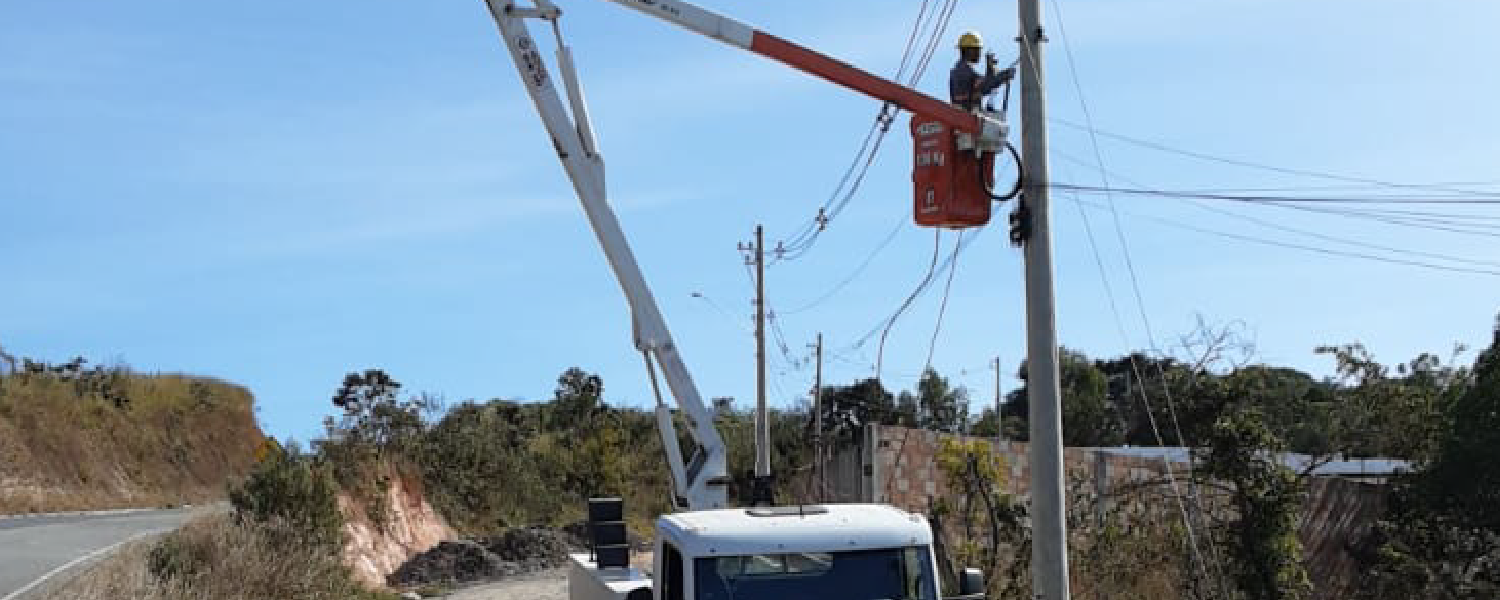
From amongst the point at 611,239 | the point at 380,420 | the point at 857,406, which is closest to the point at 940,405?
the point at 857,406

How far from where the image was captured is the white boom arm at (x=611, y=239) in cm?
1825

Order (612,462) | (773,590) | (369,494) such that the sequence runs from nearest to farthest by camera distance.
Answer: (773,590)
(369,494)
(612,462)

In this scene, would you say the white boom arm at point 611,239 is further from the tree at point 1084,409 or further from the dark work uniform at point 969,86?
the tree at point 1084,409

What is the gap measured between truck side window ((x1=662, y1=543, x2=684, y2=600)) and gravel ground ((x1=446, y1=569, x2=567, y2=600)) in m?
16.6

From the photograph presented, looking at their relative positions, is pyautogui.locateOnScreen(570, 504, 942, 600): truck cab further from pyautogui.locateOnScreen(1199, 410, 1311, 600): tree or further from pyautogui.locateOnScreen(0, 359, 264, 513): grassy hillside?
pyautogui.locateOnScreen(0, 359, 264, 513): grassy hillside

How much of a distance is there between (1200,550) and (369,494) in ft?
70.0

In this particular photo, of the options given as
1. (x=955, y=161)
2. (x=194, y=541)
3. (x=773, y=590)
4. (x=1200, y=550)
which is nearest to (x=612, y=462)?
(x=194, y=541)

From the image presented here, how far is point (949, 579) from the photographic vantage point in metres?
15.6

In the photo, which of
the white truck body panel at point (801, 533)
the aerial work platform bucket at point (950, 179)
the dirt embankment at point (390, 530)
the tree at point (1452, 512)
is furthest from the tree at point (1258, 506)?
the dirt embankment at point (390, 530)

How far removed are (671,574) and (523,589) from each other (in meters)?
18.9

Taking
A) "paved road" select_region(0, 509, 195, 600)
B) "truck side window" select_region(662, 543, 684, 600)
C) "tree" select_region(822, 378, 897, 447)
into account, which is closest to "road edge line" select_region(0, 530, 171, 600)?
"paved road" select_region(0, 509, 195, 600)

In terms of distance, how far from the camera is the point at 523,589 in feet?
94.7

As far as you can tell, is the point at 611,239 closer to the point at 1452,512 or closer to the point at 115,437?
the point at 1452,512

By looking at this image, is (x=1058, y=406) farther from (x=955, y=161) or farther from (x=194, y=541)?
(x=194, y=541)
